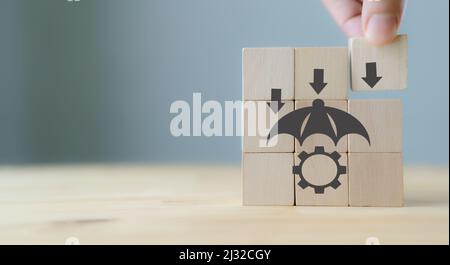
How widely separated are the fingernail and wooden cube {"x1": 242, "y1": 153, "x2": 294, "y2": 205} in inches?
8.2

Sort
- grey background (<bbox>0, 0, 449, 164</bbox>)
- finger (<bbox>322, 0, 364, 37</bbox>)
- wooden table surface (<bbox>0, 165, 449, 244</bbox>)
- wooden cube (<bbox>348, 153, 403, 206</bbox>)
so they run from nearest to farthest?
wooden table surface (<bbox>0, 165, 449, 244</bbox>) < wooden cube (<bbox>348, 153, 403, 206</bbox>) < finger (<bbox>322, 0, 364, 37</bbox>) < grey background (<bbox>0, 0, 449, 164</bbox>)

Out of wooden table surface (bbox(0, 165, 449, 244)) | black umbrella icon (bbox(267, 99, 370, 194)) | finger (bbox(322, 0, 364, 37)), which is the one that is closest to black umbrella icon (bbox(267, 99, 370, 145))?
black umbrella icon (bbox(267, 99, 370, 194))

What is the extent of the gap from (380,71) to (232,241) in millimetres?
374

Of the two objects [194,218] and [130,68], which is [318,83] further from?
[130,68]

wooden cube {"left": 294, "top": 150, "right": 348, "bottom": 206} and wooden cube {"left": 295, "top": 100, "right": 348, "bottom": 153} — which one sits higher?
wooden cube {"left": 295, "top": 100, "right": 348, "bottom": 153}

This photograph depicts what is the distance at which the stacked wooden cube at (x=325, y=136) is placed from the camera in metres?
0.86

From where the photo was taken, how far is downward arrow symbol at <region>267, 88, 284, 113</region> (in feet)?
2.86

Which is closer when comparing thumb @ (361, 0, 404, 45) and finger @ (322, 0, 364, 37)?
thumb @ (361, 0, 404, 45)

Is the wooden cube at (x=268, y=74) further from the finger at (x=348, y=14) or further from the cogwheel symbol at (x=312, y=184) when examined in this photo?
the finger at (x=348, y=14)

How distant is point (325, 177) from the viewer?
2.83ft

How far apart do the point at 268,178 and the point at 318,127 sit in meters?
0.10

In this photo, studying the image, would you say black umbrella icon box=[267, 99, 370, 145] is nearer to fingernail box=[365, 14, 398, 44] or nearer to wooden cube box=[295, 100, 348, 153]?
wooden cube box=[295, 100, 348, 153]

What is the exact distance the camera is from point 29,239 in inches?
26.6

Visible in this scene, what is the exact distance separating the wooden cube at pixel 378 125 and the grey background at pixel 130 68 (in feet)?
3.52
